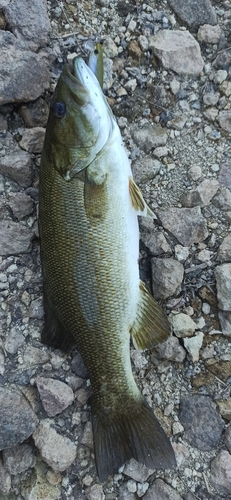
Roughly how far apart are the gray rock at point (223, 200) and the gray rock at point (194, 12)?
1000 millimetres

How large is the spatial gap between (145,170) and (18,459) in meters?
1.67

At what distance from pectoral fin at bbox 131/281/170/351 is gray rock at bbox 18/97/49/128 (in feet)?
3.46

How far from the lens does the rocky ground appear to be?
264 centimetres

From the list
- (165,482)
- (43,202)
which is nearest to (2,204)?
(43,202)

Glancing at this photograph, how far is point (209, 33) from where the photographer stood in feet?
9.72

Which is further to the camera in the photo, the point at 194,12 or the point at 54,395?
the point at 194,12

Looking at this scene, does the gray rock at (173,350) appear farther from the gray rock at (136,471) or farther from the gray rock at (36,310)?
the gray rock at (36,310)

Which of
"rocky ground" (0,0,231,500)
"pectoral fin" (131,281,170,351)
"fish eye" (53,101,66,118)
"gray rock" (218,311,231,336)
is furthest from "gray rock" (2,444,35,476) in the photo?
"fish eye" (53,101,66,118)

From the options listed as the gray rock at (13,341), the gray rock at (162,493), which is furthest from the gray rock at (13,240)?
the gray rock at (162,493)

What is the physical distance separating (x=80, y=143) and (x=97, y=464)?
1.56 meters

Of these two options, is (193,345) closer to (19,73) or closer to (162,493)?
(162,493)

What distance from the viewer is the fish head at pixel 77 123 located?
2.43m

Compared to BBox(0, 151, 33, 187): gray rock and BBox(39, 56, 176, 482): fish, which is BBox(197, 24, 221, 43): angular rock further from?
BBox(0, 151, 33, 187): gray rock

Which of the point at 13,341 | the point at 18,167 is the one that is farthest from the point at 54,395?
the point at 18,167
